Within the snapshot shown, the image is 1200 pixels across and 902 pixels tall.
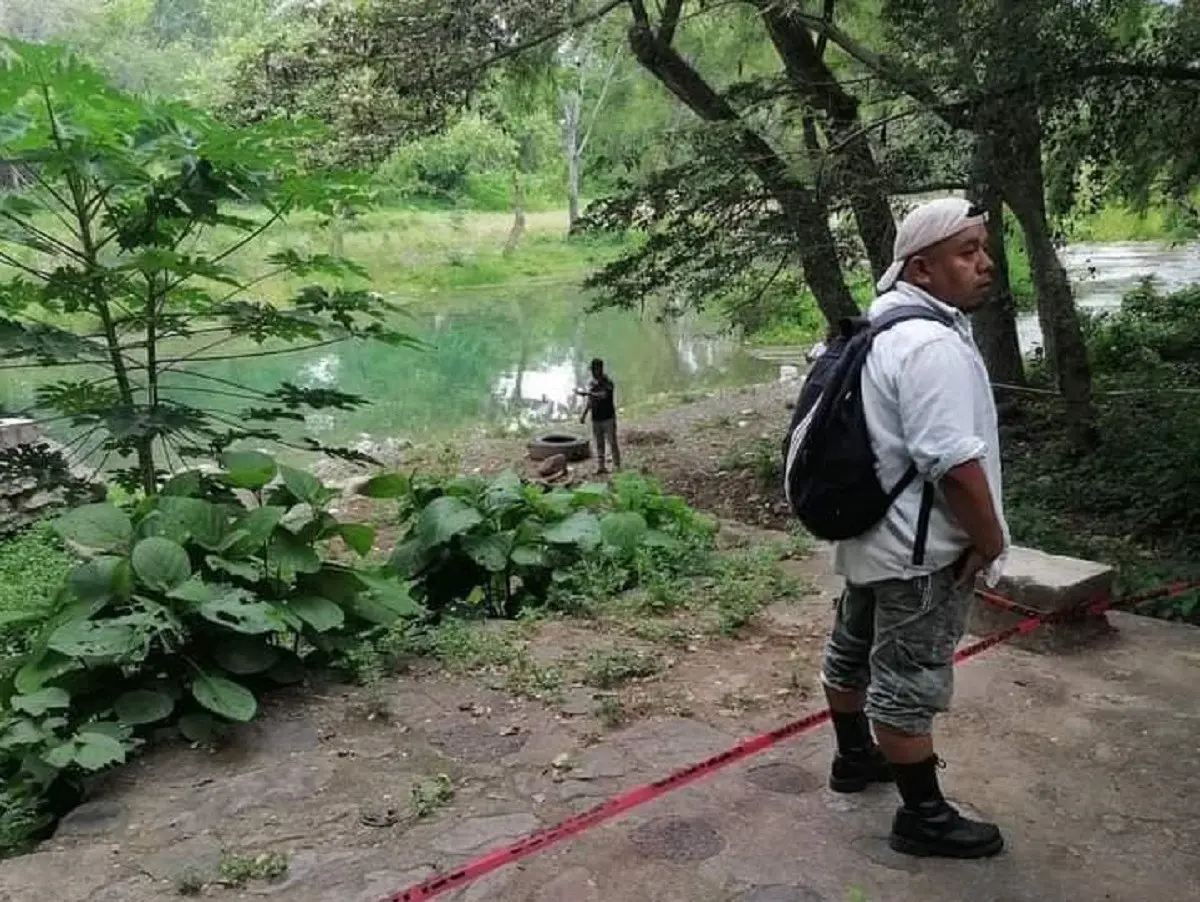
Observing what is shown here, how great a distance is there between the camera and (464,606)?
188 inches

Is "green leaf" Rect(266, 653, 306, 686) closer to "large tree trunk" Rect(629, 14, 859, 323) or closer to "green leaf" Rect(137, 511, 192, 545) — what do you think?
"green leaf" Rect(137, 511, 192, 545)

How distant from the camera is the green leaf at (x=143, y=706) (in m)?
3.35

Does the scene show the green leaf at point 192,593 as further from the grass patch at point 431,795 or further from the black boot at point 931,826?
the black boot at point 931,826

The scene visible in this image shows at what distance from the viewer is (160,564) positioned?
11.5 ft

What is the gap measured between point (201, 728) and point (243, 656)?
0.28m

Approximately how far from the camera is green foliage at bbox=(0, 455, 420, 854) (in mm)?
3213

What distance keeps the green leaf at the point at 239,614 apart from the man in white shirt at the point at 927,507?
1.85m

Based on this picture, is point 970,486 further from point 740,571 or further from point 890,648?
point 740,571

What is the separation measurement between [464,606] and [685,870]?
2.38 meters

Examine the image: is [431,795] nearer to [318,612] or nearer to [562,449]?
[318,612]

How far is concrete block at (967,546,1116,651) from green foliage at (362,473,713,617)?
62.3 inches

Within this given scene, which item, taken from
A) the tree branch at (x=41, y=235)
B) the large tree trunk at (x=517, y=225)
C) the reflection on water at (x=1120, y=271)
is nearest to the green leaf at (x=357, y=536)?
the tree branch at (x=41, y=235)

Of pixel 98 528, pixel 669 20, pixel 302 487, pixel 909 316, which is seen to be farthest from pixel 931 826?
pixel 669 20

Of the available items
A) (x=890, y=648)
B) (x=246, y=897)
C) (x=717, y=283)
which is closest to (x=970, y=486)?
(x=890, y=648)
